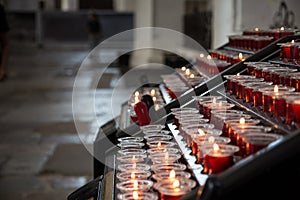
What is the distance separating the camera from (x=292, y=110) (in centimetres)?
284

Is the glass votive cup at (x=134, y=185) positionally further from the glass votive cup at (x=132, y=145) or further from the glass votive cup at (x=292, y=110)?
the glass votive cup at (x=292, y=110)

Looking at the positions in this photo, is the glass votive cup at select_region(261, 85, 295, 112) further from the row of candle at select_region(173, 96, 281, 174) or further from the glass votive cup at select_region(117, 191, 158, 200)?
the glass votive cup at select_region(117, 191, 158, 200)

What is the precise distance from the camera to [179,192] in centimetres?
262

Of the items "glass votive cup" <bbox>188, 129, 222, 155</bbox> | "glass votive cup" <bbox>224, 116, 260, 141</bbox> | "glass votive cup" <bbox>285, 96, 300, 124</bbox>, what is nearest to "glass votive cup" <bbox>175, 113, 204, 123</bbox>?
"glass votive cup" <bbox>188, 129, 222, 155</bbox>

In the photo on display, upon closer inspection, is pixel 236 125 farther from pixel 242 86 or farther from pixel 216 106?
pixel 242 86

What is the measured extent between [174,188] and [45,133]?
671 centimetres

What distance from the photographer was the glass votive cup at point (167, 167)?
297cm

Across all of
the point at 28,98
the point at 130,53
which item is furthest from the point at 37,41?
the point at 28,98

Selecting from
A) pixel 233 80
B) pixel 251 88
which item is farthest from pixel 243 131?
pixel 233 80

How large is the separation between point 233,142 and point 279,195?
665mm

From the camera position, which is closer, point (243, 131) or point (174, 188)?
point (174, 188)

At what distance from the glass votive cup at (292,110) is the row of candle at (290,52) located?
0.97 meters

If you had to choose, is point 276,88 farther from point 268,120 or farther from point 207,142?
point 207,142

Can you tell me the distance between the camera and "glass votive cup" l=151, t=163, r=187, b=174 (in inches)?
117
